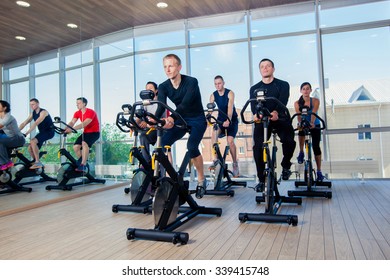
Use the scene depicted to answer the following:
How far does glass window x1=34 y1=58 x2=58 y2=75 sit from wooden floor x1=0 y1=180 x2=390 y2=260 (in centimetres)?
196

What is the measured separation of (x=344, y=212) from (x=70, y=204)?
338 centimetres

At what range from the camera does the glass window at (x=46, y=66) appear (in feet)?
14.8

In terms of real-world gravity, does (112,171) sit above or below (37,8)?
below

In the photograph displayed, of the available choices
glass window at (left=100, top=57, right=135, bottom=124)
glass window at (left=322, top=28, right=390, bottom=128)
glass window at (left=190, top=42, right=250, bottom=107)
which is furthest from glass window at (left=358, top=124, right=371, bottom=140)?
glass window at (left=100, top=57, right=135, bottom=124)

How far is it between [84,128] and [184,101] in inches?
120

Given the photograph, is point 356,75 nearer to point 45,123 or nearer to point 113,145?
point 113,145

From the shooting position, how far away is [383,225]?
105 inches

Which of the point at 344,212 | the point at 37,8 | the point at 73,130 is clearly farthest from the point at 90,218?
the point at 37,8

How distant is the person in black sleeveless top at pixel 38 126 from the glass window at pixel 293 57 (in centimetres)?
382

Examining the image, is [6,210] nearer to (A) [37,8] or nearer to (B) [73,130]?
(B) [73,130]

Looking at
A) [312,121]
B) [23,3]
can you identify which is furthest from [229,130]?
[23,3]

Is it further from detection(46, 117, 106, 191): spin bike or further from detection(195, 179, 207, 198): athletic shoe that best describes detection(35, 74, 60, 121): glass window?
detection(195, 179, 207, 198): athletic shoe

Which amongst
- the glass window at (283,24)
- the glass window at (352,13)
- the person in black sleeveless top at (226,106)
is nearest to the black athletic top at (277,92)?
the person in black sleeveless top at (226,106)

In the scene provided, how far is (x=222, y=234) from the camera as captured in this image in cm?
261
